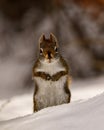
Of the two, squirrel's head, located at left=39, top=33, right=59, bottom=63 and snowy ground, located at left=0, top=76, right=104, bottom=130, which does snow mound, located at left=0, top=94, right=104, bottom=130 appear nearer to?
snowy ground, located at left=0, top=76, right=104, bottom=130

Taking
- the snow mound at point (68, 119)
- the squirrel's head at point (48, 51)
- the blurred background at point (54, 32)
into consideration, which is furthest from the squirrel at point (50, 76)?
the blurred background at point (54, 32)

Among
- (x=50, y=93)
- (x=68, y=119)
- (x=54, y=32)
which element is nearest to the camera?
(x=68, y=119)

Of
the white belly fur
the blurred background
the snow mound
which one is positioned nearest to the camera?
the snow mound

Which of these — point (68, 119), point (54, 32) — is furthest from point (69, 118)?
point (54, 32)

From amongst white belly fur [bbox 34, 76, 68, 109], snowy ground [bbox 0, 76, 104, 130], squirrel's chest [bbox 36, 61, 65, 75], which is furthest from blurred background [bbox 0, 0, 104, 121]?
snowy ground [bbox 0, 76, 104, 130]

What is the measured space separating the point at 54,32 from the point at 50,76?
3504 mm

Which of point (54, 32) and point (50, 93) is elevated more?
point (50, 93)

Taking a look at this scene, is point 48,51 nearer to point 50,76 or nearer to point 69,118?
point 50,76

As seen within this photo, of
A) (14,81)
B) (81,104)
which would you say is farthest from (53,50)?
(14,81)

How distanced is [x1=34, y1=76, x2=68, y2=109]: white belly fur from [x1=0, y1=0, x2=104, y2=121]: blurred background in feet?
10.1

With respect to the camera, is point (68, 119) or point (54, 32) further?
point (54, 32)

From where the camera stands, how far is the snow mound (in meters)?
2.42

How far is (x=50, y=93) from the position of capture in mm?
3311

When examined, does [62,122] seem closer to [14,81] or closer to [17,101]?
[17,101]
